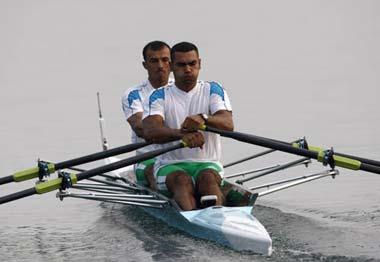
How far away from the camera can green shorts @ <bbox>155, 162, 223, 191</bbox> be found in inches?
528

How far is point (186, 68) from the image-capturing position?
44.0ft

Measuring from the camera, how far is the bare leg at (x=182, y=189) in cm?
1288

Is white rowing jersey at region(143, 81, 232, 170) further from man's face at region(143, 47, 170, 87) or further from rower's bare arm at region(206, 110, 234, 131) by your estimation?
man's face at region(143, 47, 170, 87)

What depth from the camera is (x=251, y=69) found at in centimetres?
3095

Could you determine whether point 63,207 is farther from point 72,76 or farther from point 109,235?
point 72,76

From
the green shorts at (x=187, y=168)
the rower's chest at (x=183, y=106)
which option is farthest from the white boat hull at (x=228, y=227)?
the rower's chest at (x=183, y=106)

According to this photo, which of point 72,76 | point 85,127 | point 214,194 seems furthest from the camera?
point 72,76

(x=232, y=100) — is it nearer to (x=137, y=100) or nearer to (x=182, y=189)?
(x=137, y=100)

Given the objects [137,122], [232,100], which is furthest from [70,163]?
[232,100]

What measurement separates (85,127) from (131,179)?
7.60 metres

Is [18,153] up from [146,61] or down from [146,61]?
down

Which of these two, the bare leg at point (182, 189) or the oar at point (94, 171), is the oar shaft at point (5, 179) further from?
the bare leg at point (182, 189)

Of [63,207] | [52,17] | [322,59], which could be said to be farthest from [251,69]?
[52,17]

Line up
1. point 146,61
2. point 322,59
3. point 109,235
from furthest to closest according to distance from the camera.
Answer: point 322,59, point 146,61, point 109,235
